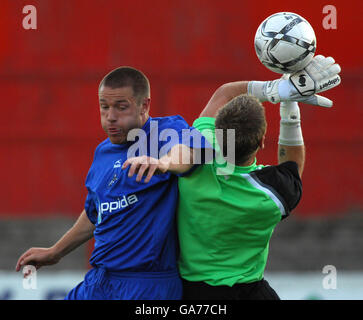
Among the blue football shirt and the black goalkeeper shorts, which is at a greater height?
the blue football shirt

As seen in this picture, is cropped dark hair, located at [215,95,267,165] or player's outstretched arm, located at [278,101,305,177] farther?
player's outstretched arm, located at [278,101,305,177]

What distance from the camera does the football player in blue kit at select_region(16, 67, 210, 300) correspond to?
2945mm

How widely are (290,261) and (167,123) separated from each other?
13.6 feet

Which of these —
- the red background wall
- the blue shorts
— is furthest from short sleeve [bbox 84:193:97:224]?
the red background wall

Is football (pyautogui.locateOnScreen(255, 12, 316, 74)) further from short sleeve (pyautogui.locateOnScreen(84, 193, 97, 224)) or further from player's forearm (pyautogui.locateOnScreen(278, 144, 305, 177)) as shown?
short sleeve (pyautogui.locateOnScreen(84, 193, 97, 224))

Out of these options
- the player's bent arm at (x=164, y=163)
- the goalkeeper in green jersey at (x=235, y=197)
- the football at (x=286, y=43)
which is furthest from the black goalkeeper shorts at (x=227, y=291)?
the football at (x=286, y=43)

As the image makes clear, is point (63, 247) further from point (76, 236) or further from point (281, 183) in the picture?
point (281, 183)

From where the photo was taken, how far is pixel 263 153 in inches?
265

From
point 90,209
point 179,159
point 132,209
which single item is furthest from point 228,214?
point 90,209

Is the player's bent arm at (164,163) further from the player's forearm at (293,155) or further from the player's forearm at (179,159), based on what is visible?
the player's forearm at (293,155)

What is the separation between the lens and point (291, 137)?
125 inches

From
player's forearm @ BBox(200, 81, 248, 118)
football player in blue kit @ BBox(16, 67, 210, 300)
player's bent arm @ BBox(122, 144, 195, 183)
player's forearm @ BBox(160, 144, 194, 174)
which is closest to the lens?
player's bent arm @ BBox(122, 144, 195, 183)

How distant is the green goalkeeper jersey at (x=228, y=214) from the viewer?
9.41 feet

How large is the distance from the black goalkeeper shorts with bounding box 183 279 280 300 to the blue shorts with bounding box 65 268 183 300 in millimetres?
48
